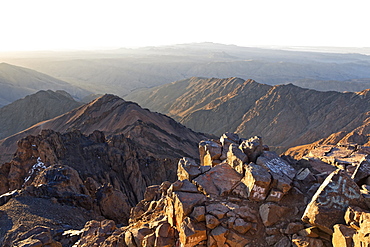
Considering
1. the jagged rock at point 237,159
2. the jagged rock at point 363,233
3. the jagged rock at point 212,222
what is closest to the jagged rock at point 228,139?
the jagged rock at point 237,159

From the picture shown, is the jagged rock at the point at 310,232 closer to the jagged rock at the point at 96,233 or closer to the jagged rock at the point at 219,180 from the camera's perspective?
the jagged rock at the point at 219,180

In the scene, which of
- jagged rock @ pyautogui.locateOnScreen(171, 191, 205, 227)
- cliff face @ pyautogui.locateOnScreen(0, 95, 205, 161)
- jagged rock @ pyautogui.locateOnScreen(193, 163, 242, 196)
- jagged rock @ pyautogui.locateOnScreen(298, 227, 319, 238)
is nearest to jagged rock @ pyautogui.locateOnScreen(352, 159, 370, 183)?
jagged rock @ pyautogui.locateOnScreen(298, 227, 319, 238)

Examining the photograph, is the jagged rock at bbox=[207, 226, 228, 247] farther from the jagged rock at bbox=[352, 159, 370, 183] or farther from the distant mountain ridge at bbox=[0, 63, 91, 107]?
the distant mountain ridge at bbox=[0, 63, 91, 107]

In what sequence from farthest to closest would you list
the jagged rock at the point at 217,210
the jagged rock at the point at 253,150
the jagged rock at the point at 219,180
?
the jagged rock at the point at 253,150 → the jagged rock at the point at 219,180 → the jagged rock at the point at 217,210

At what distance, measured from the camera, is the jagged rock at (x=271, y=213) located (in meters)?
9.71

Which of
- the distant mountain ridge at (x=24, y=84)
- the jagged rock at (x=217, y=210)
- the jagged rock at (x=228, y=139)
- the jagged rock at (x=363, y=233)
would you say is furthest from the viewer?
the distant mountain ridge at (x=24, y=84)

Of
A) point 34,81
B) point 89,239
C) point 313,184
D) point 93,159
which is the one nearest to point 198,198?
point 313,184

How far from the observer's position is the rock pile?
8.70 meters

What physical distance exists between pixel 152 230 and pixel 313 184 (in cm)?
593

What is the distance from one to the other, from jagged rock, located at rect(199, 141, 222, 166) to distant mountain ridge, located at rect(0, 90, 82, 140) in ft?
228

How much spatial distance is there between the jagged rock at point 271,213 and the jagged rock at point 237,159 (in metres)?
1.92

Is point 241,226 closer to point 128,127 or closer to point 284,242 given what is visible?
point 284,242

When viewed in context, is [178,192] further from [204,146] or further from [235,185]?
[204,146]

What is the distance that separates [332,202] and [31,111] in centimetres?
8121
